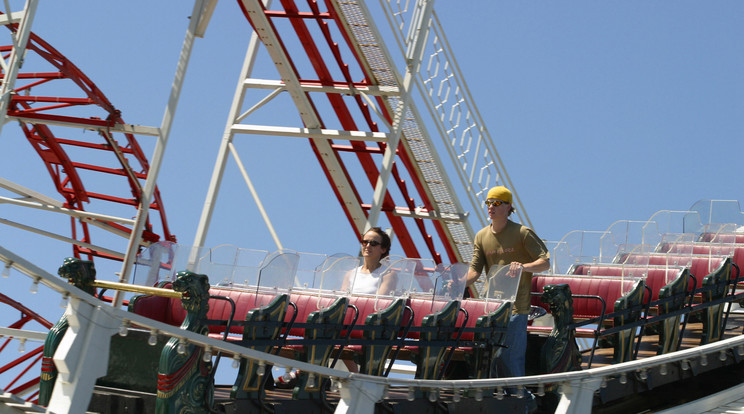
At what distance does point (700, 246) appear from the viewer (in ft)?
47.2

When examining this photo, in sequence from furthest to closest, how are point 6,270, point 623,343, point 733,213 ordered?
point 733,213 < point 623,343 < point 6,270

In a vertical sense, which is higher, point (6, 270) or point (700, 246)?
point (700, 246)

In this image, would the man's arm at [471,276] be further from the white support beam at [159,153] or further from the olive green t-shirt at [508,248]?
the white support beam at [159,153]

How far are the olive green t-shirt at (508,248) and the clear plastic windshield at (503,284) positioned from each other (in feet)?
0.89

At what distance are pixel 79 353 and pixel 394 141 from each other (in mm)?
11591

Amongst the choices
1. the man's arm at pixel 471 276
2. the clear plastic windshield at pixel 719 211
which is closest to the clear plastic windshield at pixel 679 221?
the clear plastic windshield at pixel 719 211

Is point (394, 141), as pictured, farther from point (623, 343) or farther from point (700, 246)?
point (623, 343)

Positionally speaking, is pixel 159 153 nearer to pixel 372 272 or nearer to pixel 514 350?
pixel 372 272

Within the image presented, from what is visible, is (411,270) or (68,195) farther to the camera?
(68,195)

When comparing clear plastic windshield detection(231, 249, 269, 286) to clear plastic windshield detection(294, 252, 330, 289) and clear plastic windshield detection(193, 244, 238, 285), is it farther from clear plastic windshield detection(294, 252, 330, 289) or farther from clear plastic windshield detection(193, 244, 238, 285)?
clear plastic windshield detection(294, 252, 330, 289)

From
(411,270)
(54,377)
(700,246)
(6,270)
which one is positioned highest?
(700,246)

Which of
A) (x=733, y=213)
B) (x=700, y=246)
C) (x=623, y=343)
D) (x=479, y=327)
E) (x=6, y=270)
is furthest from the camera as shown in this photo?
(x=733, y=213)

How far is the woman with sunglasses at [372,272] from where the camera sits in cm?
888

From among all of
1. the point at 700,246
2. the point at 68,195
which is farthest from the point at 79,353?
the point at 68,195
